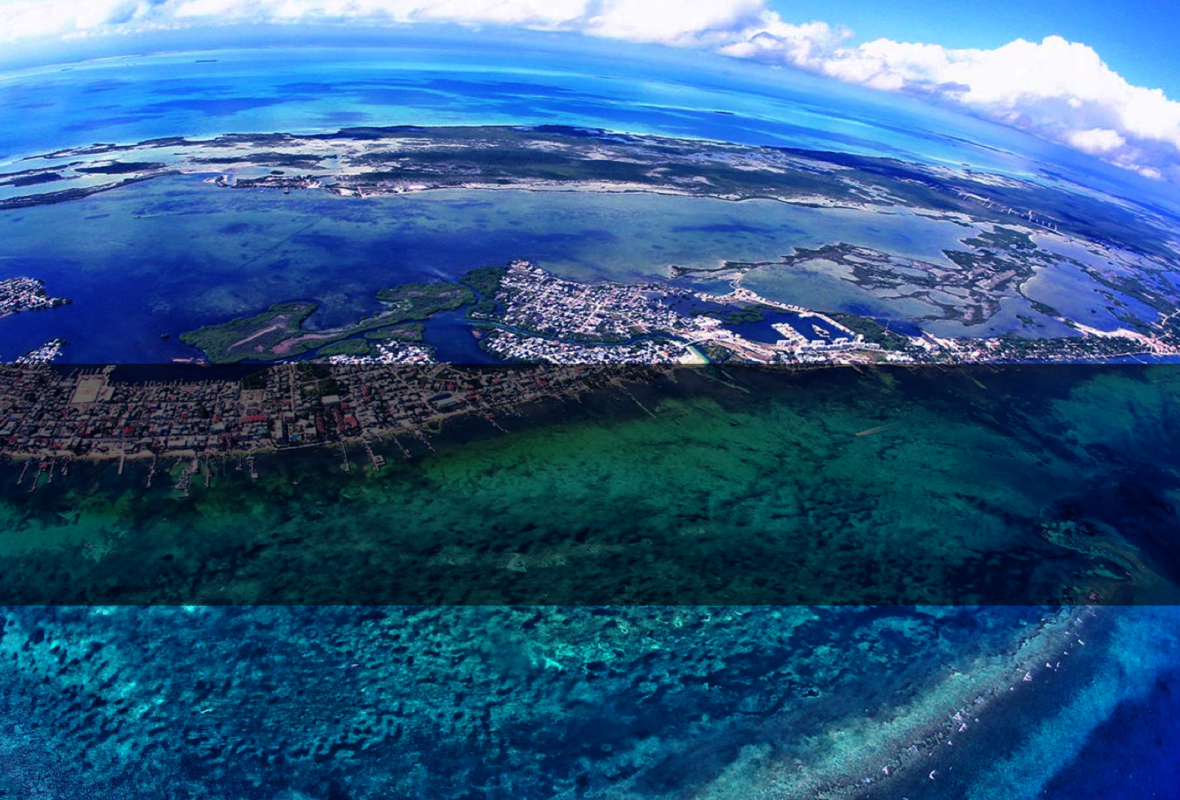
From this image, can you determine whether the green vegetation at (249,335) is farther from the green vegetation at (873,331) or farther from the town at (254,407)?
the green vegetation at (873,331)

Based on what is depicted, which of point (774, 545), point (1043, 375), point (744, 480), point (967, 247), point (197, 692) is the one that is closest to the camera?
point (197, 692)

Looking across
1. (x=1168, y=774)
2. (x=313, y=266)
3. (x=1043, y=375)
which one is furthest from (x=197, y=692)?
(x=1043, y=375)

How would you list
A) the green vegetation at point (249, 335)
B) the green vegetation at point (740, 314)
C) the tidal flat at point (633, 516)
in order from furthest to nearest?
the green vegetation at point (740, 314)
the green vegetation at point (249, 335)
the tidal flat at point (633, 516)

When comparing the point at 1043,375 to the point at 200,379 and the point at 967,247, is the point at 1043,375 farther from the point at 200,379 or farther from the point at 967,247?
the point at 200,379

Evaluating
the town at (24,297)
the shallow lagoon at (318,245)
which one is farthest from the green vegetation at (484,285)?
the town at (24,297)

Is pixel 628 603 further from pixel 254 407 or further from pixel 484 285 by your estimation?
pixel 484 285

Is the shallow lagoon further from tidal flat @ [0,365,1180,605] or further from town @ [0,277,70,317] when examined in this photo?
tidal flat @ [0,365,1180,605]

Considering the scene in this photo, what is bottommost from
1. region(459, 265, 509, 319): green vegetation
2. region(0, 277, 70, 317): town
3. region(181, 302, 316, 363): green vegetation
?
region(0, 277, 70, 317): town

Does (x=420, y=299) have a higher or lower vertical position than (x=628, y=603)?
higher

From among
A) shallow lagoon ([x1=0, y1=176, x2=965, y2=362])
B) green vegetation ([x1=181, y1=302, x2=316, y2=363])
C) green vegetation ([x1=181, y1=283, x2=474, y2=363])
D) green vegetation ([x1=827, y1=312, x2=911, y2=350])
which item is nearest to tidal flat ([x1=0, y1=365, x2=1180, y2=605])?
green vegetation ([x1=827, y1=312, x2=911, y2=350])

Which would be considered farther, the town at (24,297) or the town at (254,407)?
the town at (24,297)

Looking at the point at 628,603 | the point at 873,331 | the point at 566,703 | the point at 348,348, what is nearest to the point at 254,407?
the point at 348,348
